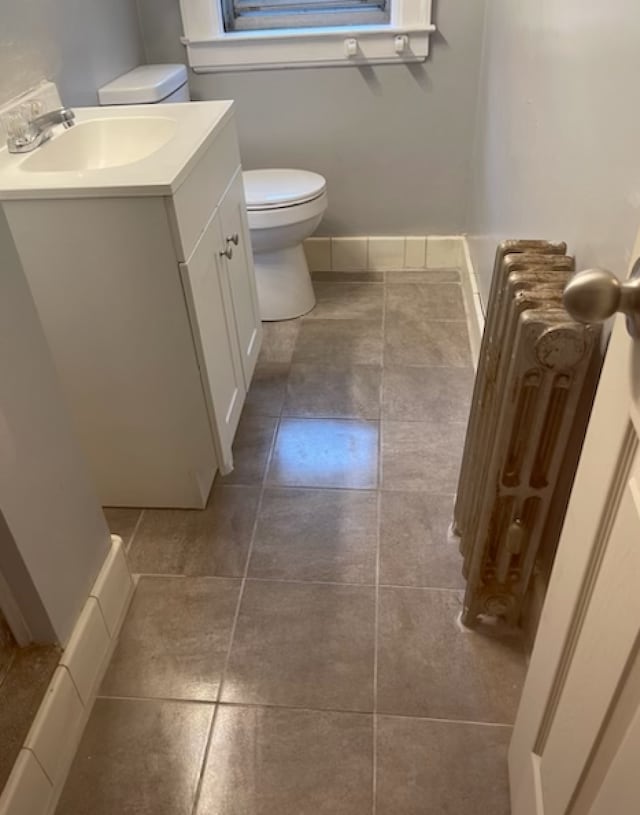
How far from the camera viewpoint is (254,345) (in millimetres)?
2080

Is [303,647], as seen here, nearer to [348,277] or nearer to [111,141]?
[111,141]

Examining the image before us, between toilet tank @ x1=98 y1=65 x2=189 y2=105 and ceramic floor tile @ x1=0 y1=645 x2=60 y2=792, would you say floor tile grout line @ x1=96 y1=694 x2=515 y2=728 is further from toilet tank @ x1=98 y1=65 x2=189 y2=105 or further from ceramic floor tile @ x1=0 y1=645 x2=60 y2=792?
toilet tank @ x1=98 y1=65 x2=189 y2=105

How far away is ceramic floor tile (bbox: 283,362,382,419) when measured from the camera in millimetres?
2068

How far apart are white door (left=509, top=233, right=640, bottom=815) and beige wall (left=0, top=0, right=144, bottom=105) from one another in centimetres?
156

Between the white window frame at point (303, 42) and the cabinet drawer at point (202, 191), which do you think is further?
the white window frame at point (303, 42)

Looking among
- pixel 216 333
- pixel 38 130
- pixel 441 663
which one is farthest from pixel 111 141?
pixel 441 663

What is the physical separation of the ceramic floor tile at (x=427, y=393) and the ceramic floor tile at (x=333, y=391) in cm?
4

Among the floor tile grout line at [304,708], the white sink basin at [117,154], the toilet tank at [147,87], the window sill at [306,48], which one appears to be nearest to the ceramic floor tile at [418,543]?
the floor tile grout line at [304,708]

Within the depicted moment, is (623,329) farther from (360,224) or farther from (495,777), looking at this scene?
(360,224)

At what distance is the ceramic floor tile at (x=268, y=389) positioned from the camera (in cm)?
209

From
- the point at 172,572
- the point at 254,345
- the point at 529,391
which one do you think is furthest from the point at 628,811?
the point at 254,345

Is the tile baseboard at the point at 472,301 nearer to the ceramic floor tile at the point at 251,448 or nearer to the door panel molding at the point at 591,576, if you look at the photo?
the ceramic floor tile at the point at 251,448

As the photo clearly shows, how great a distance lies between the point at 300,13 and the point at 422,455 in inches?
67.9

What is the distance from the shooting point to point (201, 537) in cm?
167
